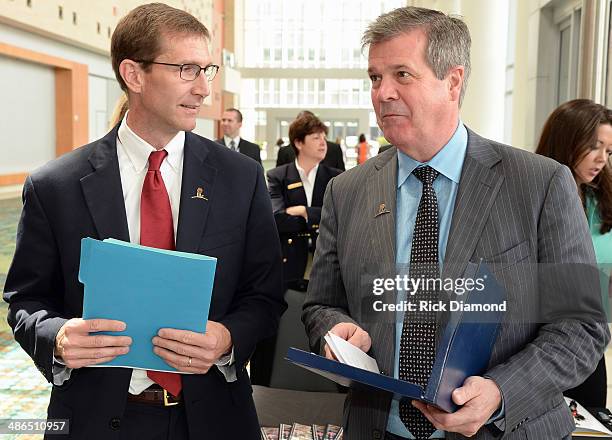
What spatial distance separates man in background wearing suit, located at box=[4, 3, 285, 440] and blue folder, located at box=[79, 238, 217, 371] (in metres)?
0.18

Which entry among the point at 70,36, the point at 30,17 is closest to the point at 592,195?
the point at 30,17

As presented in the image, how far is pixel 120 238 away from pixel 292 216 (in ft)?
14.6

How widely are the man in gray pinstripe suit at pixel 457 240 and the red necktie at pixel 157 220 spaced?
1.48 feet

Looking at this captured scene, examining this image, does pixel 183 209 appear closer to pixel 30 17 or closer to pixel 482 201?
pixel 482 201

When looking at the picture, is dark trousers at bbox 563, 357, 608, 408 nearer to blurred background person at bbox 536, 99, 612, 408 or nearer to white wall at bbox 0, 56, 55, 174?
blurred background person at bbox 536, 99, 612, 408

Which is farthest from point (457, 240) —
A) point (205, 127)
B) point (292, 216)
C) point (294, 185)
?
point (205, 127)

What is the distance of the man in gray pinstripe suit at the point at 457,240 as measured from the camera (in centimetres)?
170

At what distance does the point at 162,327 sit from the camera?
1.83 metres

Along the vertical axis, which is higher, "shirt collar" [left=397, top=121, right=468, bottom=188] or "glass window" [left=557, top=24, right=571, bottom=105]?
"glass window" [left=557, top=24, right=571, bottom=105]

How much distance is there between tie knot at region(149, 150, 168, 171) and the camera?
2.15m

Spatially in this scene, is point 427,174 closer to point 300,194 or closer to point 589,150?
point 589,150

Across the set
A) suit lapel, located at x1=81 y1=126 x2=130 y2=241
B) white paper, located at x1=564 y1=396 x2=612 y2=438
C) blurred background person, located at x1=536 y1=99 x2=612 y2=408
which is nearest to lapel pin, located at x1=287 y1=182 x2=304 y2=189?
blurred background person, located at x1=536 y1=99 x2=612 y2=408

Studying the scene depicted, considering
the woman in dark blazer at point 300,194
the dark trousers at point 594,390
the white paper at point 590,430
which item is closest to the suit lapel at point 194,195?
the white paper at point 590,430

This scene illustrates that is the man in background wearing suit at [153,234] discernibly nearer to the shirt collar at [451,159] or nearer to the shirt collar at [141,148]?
the shirt collar at [141,148]
